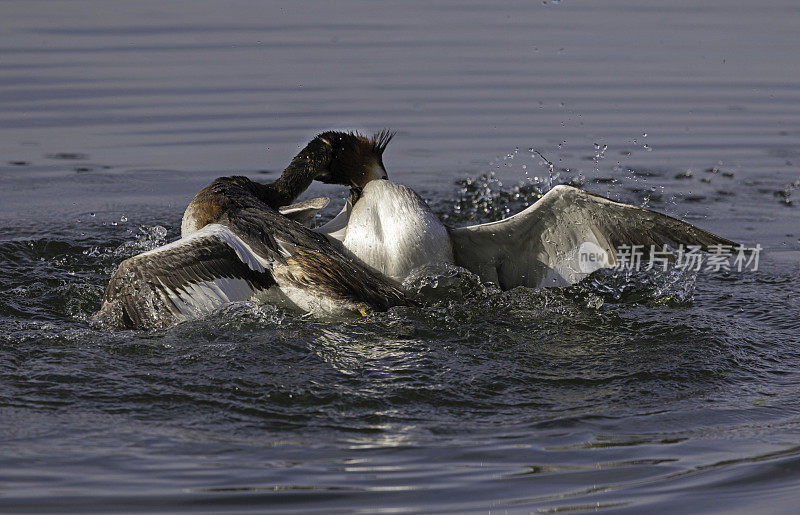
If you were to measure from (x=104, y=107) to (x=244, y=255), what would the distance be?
6.55 meters

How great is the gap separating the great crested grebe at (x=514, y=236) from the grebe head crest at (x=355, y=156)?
10.7 inches

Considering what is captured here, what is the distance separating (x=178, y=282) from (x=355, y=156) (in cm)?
203

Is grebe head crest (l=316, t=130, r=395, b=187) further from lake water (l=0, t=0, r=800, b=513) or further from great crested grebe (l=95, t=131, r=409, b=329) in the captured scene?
lake water (l=0, t=0, r=800, b=513)

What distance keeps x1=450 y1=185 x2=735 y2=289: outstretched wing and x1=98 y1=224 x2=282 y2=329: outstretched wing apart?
5.32ft

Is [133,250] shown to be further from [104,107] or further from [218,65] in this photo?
[218,65]

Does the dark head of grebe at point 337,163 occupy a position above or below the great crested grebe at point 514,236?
above

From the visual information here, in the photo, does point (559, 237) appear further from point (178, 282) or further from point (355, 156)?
point (178, 282)

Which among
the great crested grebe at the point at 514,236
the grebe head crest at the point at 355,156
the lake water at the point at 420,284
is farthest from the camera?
the grebe head crest at the point at 355,156

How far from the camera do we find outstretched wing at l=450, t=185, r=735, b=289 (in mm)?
6672

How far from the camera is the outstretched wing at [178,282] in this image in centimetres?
567

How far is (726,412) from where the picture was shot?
506 centimetres

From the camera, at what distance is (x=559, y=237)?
6922 mm

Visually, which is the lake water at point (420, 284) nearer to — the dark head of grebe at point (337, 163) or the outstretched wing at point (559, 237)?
the outstretched wing at point (559, 237)

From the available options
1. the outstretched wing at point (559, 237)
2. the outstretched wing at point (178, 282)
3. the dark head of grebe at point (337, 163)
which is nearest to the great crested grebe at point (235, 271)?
the outstretched wing at point (178, 282)
